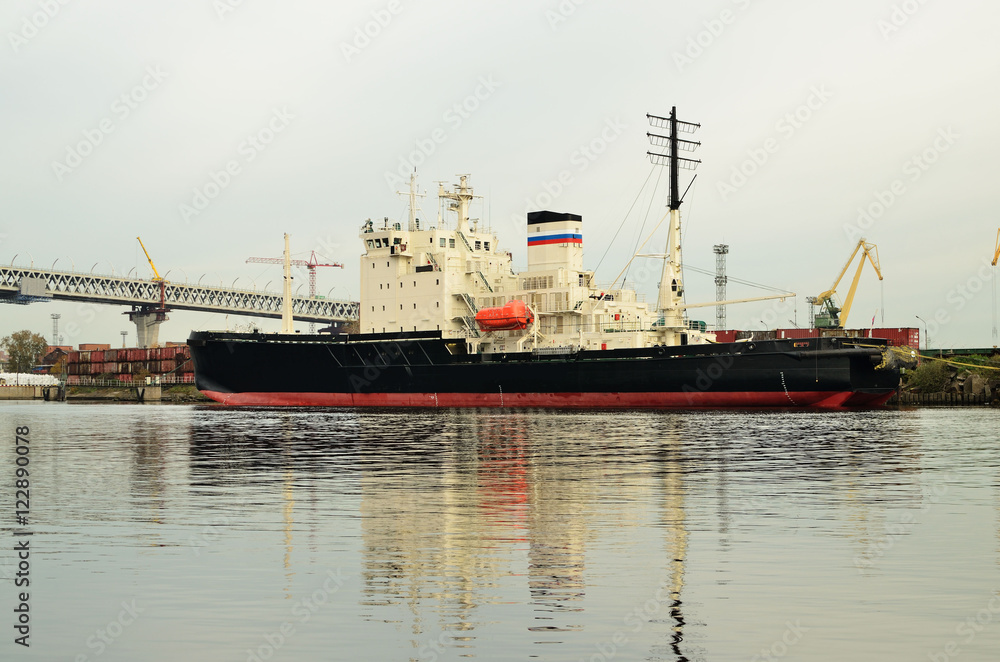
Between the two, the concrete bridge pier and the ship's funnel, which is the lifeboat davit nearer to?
the ship's funnel

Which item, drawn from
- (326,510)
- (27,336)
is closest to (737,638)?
(326,510)

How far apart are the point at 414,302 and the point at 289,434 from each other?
94.2 ft

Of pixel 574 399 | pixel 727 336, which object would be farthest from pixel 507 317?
pixel 727 336

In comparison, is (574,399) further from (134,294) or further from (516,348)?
(134,294)

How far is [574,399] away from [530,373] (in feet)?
9.76

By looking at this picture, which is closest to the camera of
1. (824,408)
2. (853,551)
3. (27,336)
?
(853,551)

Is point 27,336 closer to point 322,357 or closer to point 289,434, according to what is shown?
point 322,357

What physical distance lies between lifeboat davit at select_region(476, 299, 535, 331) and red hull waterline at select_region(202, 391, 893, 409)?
12.8ft

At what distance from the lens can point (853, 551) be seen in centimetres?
1078

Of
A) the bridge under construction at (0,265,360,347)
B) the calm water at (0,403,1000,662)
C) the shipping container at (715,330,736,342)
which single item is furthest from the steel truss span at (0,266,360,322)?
the calm water at (0,403,1000,662)

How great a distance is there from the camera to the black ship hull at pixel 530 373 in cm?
4806

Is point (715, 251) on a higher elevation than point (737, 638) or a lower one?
higher

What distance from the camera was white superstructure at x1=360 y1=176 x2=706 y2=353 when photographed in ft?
186

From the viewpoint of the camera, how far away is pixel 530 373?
55.5 m
